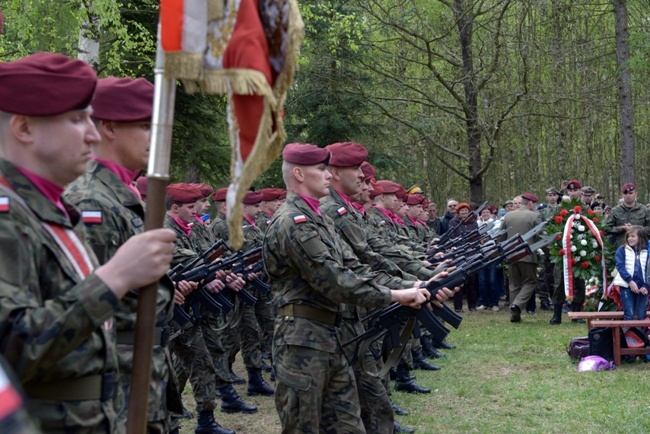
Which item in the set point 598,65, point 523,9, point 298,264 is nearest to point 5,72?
point 298,264

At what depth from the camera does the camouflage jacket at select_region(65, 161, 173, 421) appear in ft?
10.6

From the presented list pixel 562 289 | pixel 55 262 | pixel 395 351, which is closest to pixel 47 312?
pixel 55 262

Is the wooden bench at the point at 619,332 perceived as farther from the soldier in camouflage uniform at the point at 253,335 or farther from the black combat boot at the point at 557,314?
the black combat boot at the point at 557,314

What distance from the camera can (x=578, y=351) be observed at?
1152cm

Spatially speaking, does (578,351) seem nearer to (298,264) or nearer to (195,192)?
(195,192)

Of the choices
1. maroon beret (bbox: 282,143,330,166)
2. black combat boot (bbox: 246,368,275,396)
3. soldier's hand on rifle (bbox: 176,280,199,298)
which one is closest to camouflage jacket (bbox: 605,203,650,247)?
black combat boot (bbox: 246,368,275,396)

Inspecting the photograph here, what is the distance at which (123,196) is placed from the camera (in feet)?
11.5

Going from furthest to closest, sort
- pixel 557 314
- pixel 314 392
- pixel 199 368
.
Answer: pixel 557 314 < pixel 199 368 < pixel 314 392

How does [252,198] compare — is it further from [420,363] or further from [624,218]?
A: [624,218]

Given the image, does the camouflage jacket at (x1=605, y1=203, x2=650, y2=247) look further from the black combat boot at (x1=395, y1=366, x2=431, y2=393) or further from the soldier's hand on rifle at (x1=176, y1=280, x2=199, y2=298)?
the soldier's hand on rifle at (x1=176, y1=280, x2=199, y2=298)

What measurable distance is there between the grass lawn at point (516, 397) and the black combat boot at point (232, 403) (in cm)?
10

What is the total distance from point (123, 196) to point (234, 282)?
18.5 feet

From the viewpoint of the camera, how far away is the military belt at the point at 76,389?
249 centimetres

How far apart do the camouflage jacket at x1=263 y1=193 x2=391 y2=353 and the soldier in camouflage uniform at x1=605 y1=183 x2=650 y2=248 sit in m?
11.1
